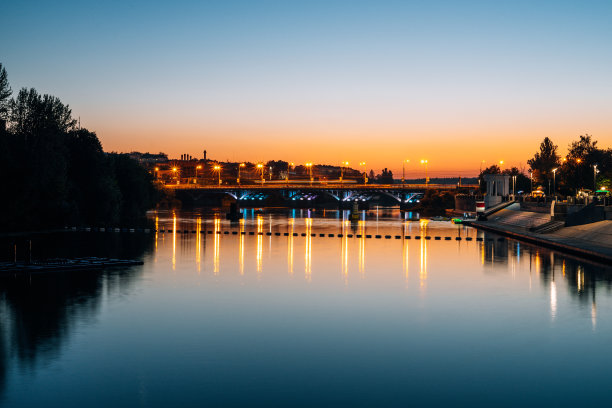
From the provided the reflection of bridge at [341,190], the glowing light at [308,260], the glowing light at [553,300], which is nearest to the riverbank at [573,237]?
the glowing light at [553,300]

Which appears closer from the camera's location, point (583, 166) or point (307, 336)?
point (307, 336)

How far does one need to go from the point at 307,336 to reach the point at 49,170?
4698 centimetres

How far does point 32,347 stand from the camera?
53.2 feet

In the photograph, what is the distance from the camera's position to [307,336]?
18219 mm

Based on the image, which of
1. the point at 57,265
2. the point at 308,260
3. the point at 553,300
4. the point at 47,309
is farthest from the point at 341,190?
the point at 47,309

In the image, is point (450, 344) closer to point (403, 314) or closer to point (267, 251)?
point (403, 314)

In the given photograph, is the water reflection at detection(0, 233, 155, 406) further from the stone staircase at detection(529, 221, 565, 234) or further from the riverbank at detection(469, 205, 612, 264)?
the stone staircase at detection(529, 221, 565, 234)

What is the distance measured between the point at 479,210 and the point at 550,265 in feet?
203

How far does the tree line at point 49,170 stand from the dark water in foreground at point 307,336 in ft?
82.6

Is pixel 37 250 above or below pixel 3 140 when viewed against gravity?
below

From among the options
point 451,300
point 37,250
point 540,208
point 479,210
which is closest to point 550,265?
point 451,300

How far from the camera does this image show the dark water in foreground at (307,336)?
1298 centimetres

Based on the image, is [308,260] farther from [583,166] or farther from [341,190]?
[341,190]

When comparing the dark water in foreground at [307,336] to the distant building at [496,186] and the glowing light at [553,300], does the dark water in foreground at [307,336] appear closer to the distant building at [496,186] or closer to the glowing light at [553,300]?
the glowing light at [553,300]
